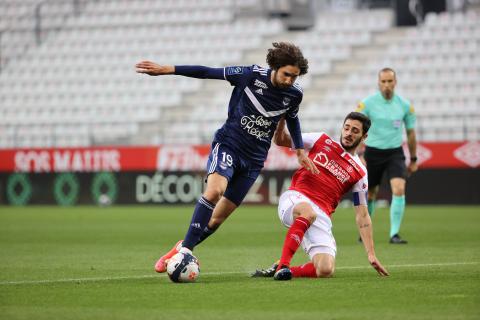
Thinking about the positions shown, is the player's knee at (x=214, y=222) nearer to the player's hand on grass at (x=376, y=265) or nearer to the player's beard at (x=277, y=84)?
the player's beard at (x=277, y=84)

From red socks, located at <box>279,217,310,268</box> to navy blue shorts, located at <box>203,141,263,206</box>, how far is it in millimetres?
691

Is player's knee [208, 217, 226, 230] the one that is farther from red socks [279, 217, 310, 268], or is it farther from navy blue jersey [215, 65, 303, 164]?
red socks [279, 217, 310, 268]

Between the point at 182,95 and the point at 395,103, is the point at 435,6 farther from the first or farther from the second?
the point at 395,103

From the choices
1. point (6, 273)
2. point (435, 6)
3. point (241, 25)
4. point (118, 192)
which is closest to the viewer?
point (6, 273)

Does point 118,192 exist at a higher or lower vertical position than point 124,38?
lower

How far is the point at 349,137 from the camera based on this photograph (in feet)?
28.9

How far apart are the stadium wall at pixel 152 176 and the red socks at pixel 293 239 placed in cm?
1507

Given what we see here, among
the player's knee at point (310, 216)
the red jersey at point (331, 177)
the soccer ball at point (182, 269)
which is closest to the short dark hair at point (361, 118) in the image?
the red jersey at point (331, 177)

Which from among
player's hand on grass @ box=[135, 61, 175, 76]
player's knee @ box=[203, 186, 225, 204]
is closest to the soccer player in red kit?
player's knee @ box=[203, 186, 225, 204]

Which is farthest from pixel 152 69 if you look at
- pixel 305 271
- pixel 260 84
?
pixel 305 271

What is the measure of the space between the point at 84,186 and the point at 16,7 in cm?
1196

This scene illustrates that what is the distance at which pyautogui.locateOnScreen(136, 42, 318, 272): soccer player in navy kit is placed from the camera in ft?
27.2

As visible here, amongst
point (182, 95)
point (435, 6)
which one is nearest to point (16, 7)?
point (182, 95)

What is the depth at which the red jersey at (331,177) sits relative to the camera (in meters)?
8.81
